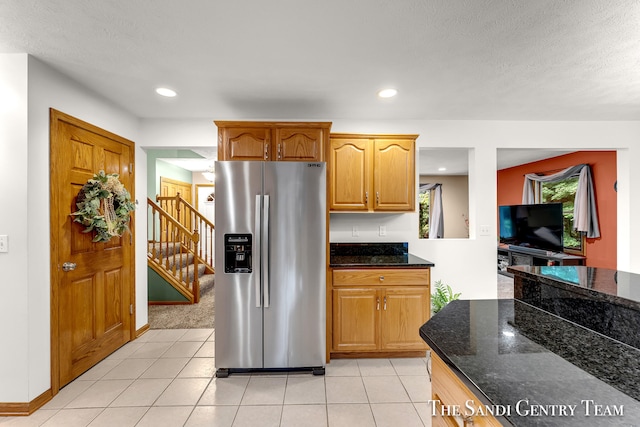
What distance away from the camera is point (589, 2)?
1.53 metres

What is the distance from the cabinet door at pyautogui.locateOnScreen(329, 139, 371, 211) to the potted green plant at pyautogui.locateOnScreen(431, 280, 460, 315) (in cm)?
124

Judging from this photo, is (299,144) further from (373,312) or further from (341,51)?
(373,312)

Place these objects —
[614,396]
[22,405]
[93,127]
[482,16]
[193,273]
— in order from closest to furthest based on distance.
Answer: [614,396] → [482,16] → [22,405] → [93,127] → [193,273]

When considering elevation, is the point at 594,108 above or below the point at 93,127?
above

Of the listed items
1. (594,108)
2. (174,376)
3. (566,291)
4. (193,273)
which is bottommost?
(174,376)

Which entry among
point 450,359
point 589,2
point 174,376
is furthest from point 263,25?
point 174,376

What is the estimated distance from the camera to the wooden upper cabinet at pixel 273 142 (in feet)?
9.05

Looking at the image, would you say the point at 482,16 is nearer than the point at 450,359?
No

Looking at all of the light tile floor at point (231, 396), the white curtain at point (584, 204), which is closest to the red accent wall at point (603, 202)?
the white curtain at point (584, 204)

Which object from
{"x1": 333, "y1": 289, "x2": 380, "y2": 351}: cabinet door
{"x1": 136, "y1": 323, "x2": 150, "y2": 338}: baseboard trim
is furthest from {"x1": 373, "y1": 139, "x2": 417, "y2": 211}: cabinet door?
{"x1": 136, "y1": 323, "x2": 150, "y2": 338}: baseboard trim

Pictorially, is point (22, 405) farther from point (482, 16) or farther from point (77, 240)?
point (482, 16)

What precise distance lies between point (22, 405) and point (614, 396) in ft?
10.1

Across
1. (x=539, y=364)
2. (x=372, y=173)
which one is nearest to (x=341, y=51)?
(x=372, y=173)

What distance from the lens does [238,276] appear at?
251 centimetres
